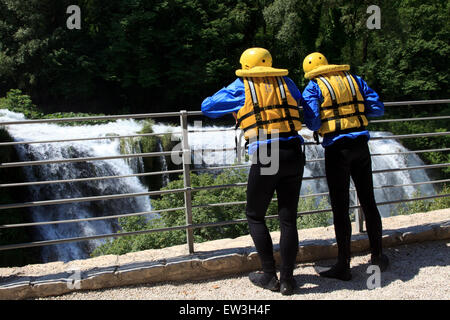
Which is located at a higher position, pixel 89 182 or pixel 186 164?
pixel 186 164

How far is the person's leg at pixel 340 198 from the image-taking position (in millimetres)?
3494

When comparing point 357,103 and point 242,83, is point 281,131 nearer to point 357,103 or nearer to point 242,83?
point 242,83

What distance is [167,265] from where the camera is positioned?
3.71m

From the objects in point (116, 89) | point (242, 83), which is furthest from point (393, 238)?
point (116, 89)

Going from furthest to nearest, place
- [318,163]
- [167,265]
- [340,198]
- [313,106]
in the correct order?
[318,163], [167,265], [340,198], [313,106]

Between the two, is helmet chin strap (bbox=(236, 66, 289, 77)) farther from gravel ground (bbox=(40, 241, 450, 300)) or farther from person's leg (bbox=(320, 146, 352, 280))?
gravel ground (bbox=(40, 241, 450, 300))

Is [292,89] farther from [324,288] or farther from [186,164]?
[324,288]

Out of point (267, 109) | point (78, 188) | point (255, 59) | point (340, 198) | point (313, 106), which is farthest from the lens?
point (78, 188)

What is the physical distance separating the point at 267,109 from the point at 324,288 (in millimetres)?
1564

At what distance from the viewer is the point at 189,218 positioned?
3.88m

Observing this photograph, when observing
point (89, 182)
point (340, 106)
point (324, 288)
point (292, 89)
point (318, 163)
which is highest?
point (292, 89)

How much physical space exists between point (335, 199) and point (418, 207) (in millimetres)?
5673

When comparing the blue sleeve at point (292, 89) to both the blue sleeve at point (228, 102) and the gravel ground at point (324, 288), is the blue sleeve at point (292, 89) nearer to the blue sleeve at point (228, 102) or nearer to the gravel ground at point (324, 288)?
the blue sleeve at point (228, 102)

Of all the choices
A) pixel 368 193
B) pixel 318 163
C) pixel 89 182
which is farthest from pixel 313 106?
pixel 89 182
